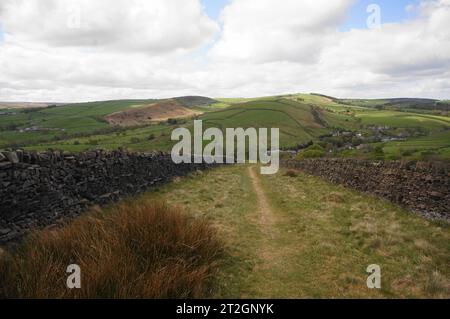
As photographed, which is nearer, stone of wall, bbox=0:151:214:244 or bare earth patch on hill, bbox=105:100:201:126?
stone of wall, bbox=0:151:214:244

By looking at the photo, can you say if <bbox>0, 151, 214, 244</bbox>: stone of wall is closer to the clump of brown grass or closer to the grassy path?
the clump of brown grass

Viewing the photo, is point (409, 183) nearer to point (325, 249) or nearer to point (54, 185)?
point (325, 249)

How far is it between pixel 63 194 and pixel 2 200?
98.2 inches

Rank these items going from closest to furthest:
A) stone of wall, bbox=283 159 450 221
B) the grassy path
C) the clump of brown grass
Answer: the clump of brown grass < the grassy path < stone of wall, bbox=283 159 450 221

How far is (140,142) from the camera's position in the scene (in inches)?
3575

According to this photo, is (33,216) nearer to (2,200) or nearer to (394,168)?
(2,200)

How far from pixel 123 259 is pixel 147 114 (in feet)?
539

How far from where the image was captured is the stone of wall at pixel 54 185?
7.96 metres

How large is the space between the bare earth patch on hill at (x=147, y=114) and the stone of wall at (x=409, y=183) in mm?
134852

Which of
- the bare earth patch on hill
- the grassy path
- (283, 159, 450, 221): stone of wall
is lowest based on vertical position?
the grassy path

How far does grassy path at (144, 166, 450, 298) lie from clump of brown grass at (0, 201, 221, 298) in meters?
0.74

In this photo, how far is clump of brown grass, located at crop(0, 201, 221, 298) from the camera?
17.1ft

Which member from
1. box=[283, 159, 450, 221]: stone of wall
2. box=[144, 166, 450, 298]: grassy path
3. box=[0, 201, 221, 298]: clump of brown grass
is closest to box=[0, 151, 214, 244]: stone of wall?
box=[0, 201, 221, 298]: clump of brown grass

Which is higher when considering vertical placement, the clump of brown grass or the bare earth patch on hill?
the bare earth patch on hill
